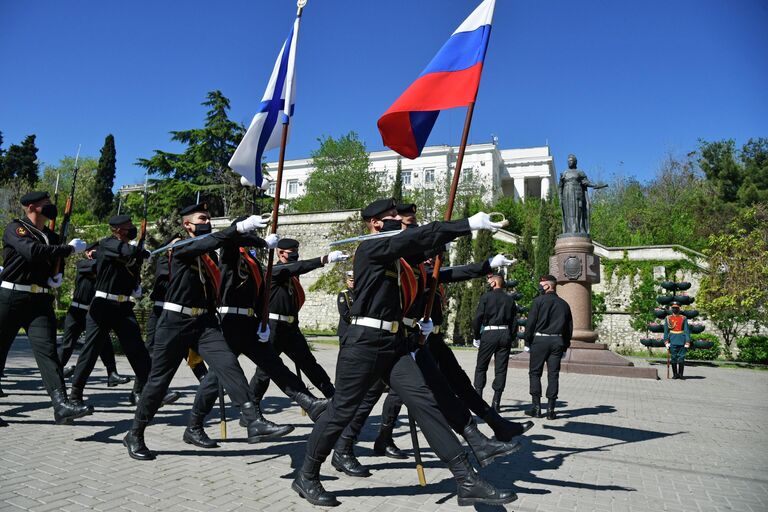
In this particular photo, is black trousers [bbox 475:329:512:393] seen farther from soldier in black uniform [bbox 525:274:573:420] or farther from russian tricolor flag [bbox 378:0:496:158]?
russian tricolor flag [bbox 378:0:496:158]

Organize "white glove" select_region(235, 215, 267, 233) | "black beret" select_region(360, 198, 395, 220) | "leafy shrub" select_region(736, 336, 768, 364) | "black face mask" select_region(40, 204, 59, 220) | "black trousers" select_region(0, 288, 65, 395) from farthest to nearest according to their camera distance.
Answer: "leafy shrub" select_region(736, 336, 768, 364), "black face mask" select_region(40, 204, 59, 220), "black trousers" select_region(0, 288, 65, 395), "black beret" select_region(360, 198, 395, 220), "white glove" select_region(235, 215, 267, 233)

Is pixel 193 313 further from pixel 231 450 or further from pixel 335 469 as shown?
pixel 335 469

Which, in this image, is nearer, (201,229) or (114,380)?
(201,229)

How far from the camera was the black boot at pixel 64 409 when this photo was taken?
6340 millimetres

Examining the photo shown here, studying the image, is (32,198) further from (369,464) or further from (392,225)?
(369,464)

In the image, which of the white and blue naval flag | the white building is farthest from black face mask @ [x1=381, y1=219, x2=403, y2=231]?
the white building

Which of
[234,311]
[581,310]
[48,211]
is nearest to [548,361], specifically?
[234,311]

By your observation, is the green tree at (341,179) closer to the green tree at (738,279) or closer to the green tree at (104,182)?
the green tree at (104,182)

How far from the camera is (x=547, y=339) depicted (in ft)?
29.5

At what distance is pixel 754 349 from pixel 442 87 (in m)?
24.9

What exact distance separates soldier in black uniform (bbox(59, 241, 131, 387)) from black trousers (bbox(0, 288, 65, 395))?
2.31m

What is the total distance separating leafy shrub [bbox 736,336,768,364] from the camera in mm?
24391

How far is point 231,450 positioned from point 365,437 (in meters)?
1.69

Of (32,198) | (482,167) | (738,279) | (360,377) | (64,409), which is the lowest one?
(64,409)
